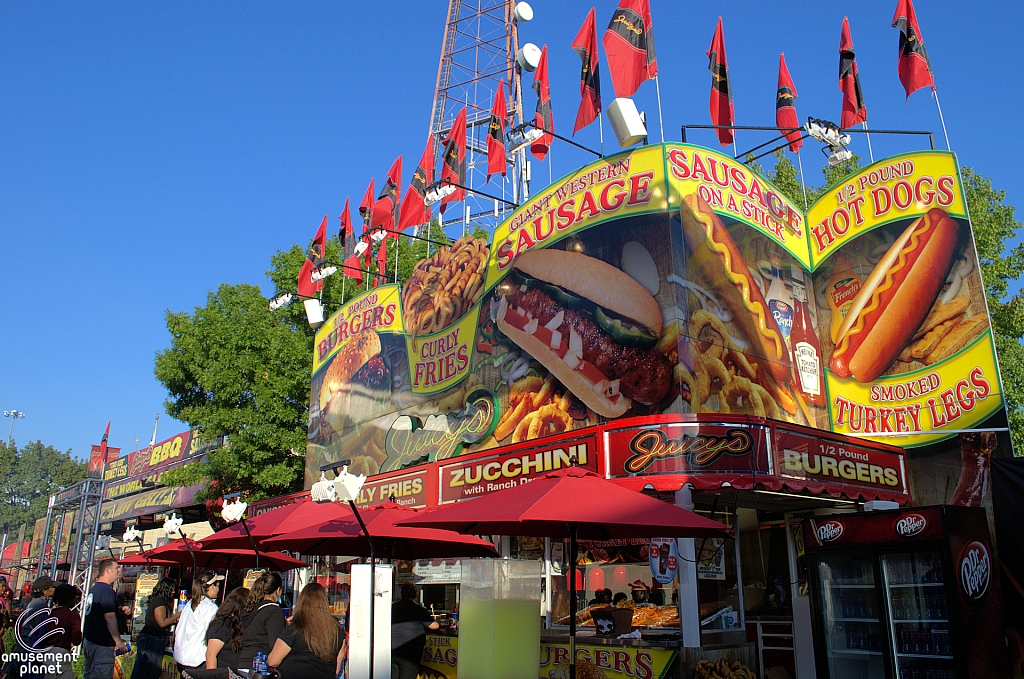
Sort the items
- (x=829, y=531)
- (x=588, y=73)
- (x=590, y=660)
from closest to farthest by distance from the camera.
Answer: (x=829, y=531) → (x=590, y=660) → (x=588, y=73)

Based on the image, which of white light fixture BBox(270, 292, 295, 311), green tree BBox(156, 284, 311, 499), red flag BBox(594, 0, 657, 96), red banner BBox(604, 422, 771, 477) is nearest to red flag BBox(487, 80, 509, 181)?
red flag BBox(594, 0, 657, 96)

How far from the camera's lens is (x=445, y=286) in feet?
52.0

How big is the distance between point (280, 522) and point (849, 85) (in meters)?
12.3

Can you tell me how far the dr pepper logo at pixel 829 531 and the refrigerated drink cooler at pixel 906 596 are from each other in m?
0.01

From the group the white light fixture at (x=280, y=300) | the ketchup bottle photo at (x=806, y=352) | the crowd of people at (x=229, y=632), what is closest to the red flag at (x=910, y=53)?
the ketchup bottle photo at (x=806, y=352)

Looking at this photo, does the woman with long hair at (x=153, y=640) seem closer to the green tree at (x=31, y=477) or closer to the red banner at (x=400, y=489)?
the red banner at (x=400, y=489)

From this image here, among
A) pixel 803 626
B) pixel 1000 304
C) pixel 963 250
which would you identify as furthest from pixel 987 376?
pixel 1000 304

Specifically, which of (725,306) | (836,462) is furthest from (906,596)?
(725,306)

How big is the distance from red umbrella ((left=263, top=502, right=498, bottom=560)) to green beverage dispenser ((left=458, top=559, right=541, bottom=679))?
5.37ft

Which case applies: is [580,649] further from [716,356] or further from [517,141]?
[517,141]

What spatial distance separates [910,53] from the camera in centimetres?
1398

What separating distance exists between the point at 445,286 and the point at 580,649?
8.27 m

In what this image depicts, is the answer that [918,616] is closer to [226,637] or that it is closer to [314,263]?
[226,637]

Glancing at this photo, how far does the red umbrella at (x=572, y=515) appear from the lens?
6418 mm
